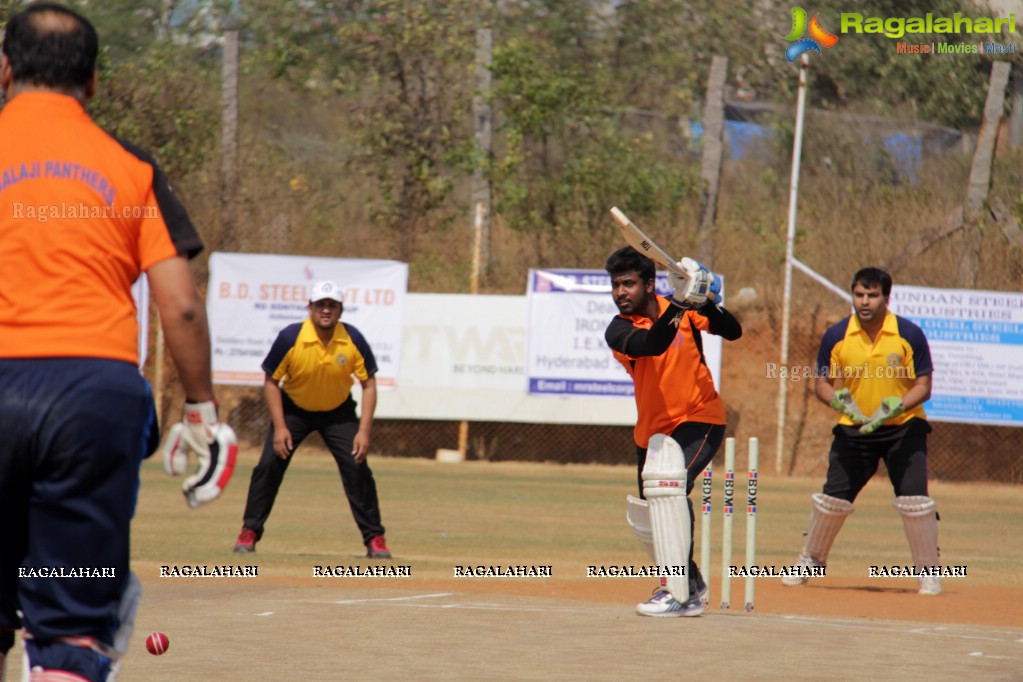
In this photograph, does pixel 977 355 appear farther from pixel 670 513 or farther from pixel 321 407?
pixel 670 513

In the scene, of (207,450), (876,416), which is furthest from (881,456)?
(207,450)

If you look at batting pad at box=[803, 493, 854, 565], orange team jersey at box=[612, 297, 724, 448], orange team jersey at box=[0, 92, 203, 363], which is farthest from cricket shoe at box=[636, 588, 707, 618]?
orange team jersey at box=[0, 92, 203, 363]

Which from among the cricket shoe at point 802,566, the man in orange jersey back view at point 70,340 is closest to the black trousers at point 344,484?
the cricket shoe at point 802,566

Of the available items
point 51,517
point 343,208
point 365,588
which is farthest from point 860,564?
point 343,208

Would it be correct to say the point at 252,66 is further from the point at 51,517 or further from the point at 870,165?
the point at 51,517

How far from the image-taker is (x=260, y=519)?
11602 millimetres

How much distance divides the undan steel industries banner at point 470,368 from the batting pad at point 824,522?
10.4 metres

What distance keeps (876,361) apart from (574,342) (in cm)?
1051

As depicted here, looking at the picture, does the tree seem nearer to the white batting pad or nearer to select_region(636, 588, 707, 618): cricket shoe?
the white batting pad

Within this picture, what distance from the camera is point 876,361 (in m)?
10.7

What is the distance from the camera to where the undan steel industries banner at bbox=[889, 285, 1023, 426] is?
19688 mm

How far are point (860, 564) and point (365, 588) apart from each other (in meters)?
4.56

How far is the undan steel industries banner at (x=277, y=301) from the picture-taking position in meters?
21.5

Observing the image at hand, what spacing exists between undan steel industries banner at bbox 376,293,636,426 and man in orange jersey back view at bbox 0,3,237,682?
17.3m
